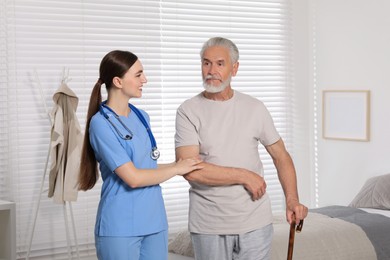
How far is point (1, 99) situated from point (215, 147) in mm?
2574

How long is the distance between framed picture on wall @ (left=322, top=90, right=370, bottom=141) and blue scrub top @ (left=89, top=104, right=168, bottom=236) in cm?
332

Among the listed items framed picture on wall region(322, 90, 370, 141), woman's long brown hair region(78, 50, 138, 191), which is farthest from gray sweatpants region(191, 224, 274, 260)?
framed picture on wall region(322, 90, 370, 141)

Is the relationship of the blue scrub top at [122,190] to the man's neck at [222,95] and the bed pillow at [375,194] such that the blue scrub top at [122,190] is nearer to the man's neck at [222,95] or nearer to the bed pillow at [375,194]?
Result: the man's neck at [222,95]

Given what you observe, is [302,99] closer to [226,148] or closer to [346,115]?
[346,115]

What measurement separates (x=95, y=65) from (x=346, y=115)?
1.91 m

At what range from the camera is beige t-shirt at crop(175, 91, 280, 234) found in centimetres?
271

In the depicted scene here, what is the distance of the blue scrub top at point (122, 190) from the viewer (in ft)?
8.29

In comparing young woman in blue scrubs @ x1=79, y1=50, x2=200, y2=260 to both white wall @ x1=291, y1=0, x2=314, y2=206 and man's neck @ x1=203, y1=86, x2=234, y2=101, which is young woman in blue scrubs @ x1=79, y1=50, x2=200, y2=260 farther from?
white wall @ x1=291, y1=0, x2=314, y2=206

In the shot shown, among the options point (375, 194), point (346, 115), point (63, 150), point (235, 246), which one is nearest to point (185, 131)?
point (235, 246)

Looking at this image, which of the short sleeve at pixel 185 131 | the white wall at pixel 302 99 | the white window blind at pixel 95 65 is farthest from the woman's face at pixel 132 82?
the white wall at pixel 302 99

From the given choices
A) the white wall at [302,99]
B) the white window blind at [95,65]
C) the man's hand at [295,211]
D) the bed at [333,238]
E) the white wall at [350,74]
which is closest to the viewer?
the man's hand at [295,211]

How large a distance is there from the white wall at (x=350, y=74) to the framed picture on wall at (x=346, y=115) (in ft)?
0.14

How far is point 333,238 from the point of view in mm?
4332

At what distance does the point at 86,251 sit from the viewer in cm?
537
